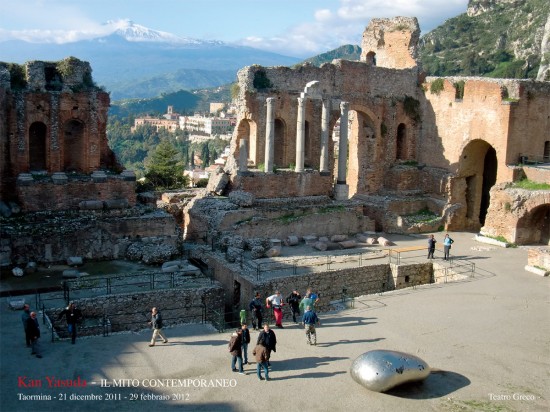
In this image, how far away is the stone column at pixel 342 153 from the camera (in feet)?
101

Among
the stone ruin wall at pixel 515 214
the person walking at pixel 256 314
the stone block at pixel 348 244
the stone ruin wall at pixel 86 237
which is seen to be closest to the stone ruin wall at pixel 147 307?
the person walking at pixel 256 314

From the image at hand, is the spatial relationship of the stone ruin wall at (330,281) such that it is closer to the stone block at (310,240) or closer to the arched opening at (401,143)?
the stone block at (310,240)

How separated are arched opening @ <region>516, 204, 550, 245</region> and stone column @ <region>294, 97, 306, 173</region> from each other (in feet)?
32.8

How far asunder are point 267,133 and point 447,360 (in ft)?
52.7

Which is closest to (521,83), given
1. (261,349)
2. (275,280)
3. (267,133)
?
(267,133)

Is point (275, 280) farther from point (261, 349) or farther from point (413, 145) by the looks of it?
point (413, 145)

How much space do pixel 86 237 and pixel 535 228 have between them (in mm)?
18960

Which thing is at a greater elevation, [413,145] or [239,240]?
[413,145]

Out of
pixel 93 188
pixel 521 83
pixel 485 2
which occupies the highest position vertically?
pixel 485 2

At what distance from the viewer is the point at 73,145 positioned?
25125mm

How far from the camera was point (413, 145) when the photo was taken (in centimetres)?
3519

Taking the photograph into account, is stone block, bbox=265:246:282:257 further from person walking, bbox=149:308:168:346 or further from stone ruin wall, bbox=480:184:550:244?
stone ruin wall, bbox=480:184:550:244

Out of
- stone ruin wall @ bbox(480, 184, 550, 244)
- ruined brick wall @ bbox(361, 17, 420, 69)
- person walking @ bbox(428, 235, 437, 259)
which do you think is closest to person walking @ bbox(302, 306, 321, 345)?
person walking @ bbox(428, 235, 437, 259)

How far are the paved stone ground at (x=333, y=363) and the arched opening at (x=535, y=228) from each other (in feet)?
26.0
